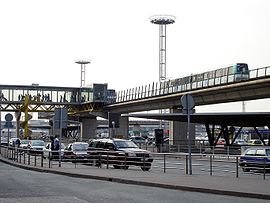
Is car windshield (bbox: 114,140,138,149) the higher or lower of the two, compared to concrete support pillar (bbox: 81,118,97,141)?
lower

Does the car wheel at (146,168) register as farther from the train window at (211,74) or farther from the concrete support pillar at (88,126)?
the concrete support pillar at (88,126)

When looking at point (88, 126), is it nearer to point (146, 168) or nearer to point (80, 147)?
point (80, 147)

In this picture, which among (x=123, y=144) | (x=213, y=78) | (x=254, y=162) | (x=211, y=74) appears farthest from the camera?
(x=211, y=74)

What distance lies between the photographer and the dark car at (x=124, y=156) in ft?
87.7

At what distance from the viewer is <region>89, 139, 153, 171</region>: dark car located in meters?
26.7

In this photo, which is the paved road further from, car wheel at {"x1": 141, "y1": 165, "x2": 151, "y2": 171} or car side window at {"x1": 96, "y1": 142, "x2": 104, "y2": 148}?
car side window at {"x1": 96, "y1": 142, "x2": 104, "y2": 148}

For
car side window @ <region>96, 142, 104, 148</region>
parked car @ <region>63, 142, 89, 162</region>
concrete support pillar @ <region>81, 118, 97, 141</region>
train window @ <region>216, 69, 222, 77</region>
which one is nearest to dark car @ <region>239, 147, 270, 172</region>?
car side window @ <region>96, 142, 104, 148</region>

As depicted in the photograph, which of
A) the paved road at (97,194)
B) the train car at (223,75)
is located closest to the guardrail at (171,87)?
the train car at (223,75)

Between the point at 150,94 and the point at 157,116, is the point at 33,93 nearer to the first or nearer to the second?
the point at 150,94

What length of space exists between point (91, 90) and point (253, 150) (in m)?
65.0

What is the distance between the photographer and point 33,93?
309 feet

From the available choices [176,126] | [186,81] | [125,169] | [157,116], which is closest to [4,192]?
[125,169]

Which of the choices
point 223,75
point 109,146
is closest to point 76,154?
point 109,146

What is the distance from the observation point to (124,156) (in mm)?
26656
